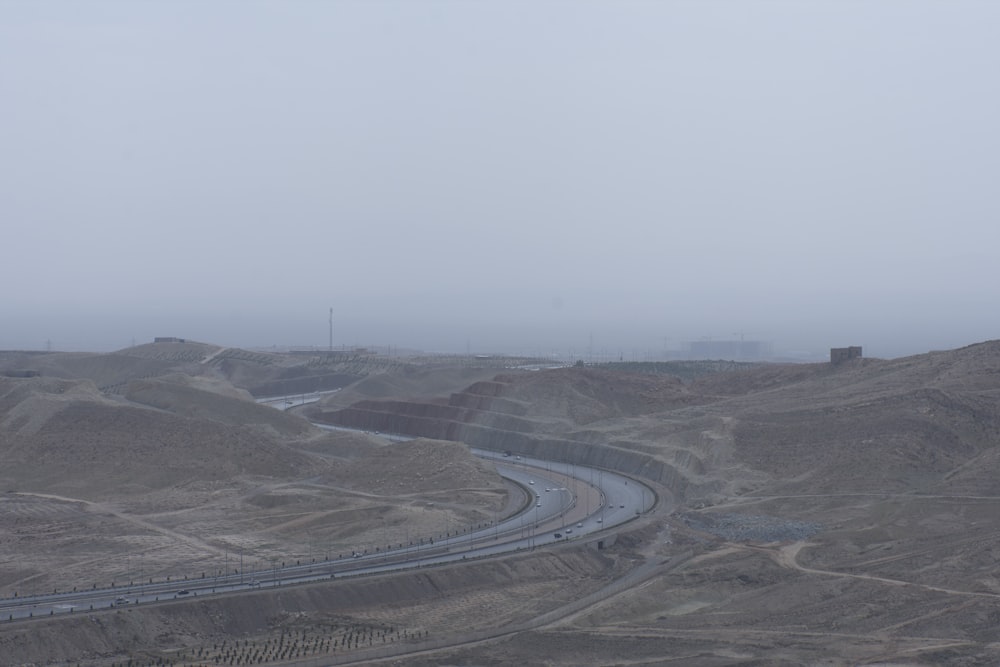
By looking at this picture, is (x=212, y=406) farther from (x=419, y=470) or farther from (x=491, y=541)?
(x=491, y=541)

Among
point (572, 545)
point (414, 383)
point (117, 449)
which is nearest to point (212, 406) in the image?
point (117, 449)

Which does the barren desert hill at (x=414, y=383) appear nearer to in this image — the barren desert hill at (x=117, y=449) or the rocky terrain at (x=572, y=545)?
the rocky terrain at (x=572, y=545)

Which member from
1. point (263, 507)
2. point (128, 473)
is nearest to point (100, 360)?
point (128, 473)

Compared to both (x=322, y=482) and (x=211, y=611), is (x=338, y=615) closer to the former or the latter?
(x=211, y=611)

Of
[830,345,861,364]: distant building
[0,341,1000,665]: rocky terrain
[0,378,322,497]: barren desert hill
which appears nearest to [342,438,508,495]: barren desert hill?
[0,341,1000,665]: rocky terrain

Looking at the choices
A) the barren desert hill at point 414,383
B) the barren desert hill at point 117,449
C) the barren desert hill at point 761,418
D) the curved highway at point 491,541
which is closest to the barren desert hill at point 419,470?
the curved highway at point 491,541

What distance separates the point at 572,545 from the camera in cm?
6669

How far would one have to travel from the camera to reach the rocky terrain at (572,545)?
5019cm

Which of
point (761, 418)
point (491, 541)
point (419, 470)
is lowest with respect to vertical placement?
point (491, 541)

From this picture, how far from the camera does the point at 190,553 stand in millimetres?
66312

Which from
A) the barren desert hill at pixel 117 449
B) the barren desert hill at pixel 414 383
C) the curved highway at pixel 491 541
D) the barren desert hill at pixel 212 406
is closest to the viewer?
the curved highway at pixel 491 541

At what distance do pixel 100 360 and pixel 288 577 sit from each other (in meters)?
128

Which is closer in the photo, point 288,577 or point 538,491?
point 288,577

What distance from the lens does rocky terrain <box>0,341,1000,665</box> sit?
50188 mm
